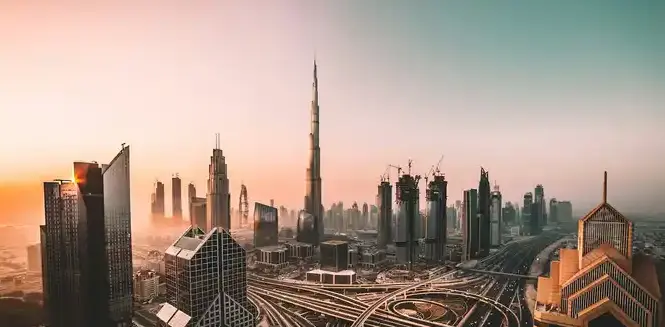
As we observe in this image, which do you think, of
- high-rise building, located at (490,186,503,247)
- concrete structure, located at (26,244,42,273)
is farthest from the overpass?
concrete structure, located at (26,244,42,273)

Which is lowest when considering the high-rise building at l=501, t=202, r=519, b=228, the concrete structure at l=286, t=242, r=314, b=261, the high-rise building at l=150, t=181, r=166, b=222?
Result: the concrete structure at l=286, t=242, r=314, b=261

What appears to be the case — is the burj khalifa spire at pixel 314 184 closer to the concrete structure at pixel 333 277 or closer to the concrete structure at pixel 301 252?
the concrete structure at pixel 301 252

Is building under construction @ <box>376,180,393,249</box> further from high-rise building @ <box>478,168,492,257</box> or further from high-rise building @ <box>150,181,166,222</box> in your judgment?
high-rise building @ <box>150,181,166,222</box>

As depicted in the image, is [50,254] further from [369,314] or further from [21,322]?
[369,314]

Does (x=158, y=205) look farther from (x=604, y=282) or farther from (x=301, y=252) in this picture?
(x=604, y=282)

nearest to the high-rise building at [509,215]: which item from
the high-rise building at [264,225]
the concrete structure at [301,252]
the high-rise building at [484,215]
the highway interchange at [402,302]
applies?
the high-rise building at [484,215]

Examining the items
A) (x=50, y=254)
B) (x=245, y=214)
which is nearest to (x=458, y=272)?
(x=245, y=214)
